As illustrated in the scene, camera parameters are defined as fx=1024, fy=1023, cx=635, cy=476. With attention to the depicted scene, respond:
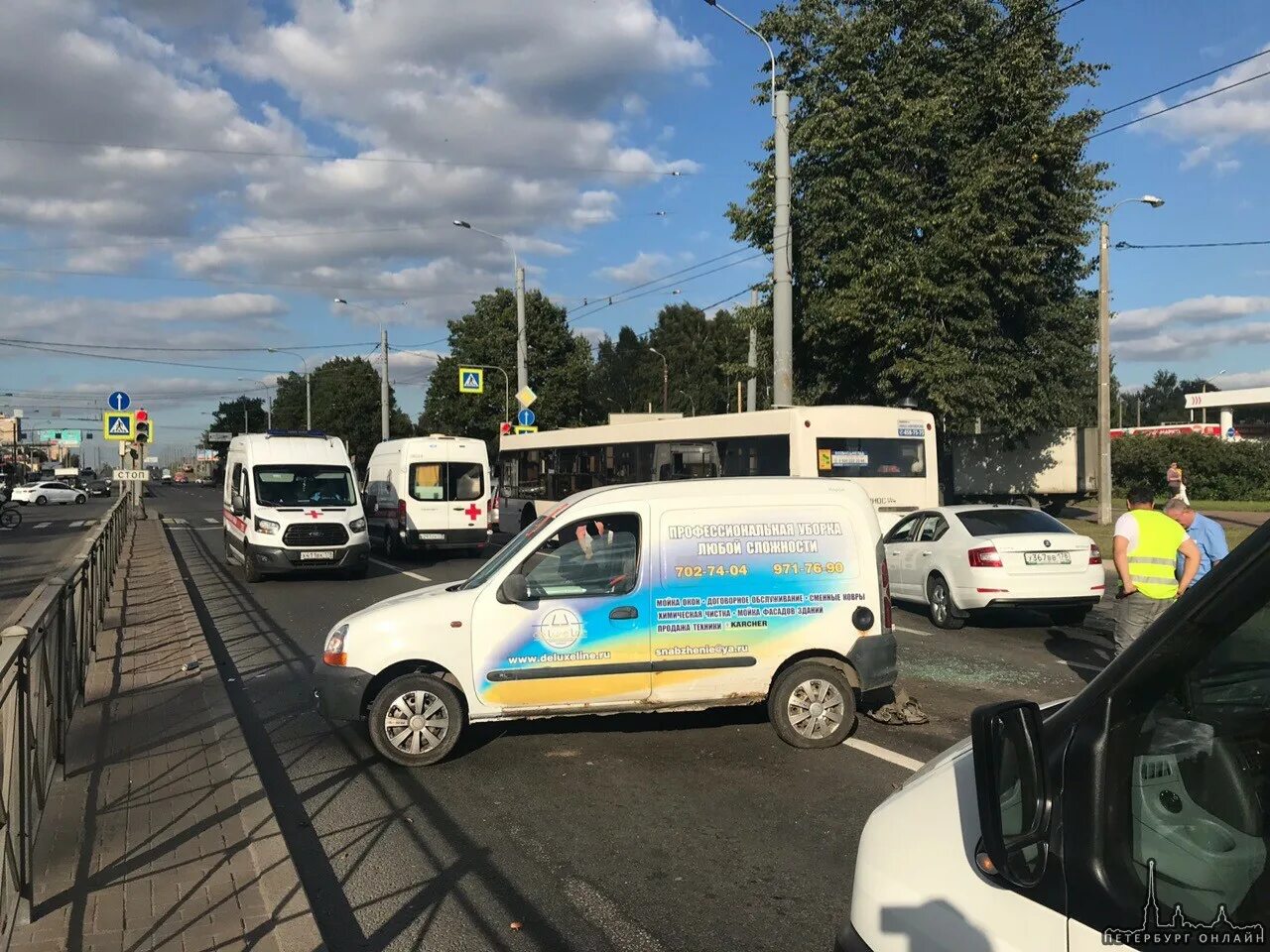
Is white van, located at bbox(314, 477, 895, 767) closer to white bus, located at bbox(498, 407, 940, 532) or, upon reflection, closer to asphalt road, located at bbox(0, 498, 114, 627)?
asphalt road, located at bbox(0, 498, 114, 627)

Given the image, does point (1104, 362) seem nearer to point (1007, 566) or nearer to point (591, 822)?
point (1007, 566)

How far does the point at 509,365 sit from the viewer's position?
2366 inches

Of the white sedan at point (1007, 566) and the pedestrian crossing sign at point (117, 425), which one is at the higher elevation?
the pedestrian crossing sign at point (117, 425)

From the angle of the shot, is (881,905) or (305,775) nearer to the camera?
(881,905)

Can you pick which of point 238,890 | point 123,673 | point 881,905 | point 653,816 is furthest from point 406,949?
point 123,673

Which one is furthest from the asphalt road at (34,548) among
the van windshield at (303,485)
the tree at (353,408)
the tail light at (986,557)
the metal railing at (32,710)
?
the tree at (353,408)

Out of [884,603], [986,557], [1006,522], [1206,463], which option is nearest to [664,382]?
[1206,463]

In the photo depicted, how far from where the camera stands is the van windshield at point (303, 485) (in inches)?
709

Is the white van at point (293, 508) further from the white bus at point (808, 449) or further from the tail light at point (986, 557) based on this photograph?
the tail light at point (986, 557)

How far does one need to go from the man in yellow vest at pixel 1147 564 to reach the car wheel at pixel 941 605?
153 inches

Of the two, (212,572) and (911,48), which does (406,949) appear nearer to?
(212,572)

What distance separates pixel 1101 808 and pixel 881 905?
1.75 ft

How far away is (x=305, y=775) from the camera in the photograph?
6.36 m

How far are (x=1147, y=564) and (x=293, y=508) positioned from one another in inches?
542
